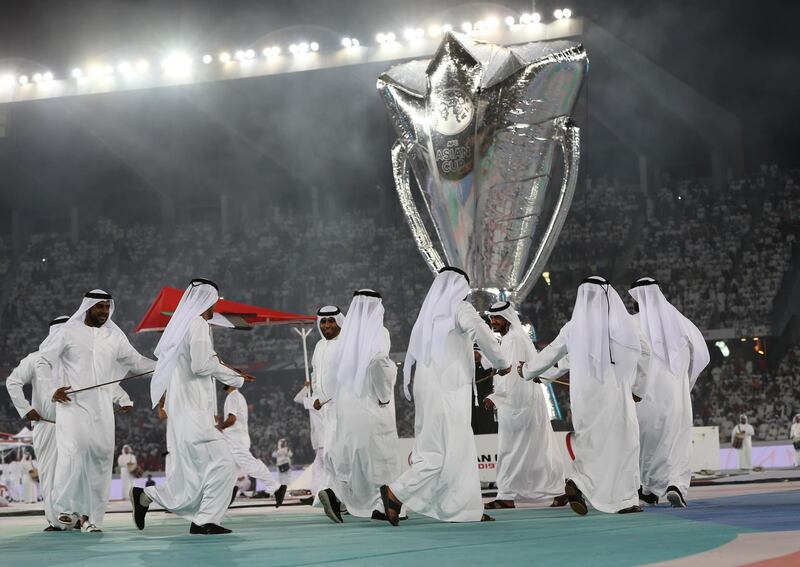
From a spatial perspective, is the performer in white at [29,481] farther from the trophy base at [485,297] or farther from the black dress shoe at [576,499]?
the black dress shoe at [576,499]

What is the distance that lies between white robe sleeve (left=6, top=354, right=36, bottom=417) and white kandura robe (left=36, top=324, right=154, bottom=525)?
0.84 ft

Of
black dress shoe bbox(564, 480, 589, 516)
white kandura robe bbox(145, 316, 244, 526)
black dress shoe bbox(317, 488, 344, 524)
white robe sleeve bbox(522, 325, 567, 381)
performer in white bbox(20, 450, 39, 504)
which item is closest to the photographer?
white kandura robe bbox(145, 316, 244, 526)

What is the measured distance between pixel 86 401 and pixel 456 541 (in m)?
3.13

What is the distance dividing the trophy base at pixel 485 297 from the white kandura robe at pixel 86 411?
4.30 metres

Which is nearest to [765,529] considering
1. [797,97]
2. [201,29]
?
[201,29]

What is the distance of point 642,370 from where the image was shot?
7621 mm

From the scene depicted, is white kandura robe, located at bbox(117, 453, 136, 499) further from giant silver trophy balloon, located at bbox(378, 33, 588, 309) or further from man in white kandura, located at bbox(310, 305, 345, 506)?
man in white kandura, located at bbox(310, 305, 345, 506)

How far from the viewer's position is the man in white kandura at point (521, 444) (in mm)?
8234

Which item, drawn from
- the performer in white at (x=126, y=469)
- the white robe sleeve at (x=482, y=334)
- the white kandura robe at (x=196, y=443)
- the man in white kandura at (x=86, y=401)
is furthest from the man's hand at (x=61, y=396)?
the performer in white at (x=126, y=469)

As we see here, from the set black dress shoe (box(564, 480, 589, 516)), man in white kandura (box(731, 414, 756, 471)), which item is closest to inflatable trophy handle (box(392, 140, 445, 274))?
black dress shoe (box(564, 480, 589, 516))

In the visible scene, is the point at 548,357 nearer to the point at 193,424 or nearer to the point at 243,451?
the point at 193,424

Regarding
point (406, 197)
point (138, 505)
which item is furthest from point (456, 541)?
point (406, 197)

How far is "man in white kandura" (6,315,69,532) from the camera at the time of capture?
7500 millimetres

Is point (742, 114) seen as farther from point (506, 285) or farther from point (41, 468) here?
point (41, 468)
